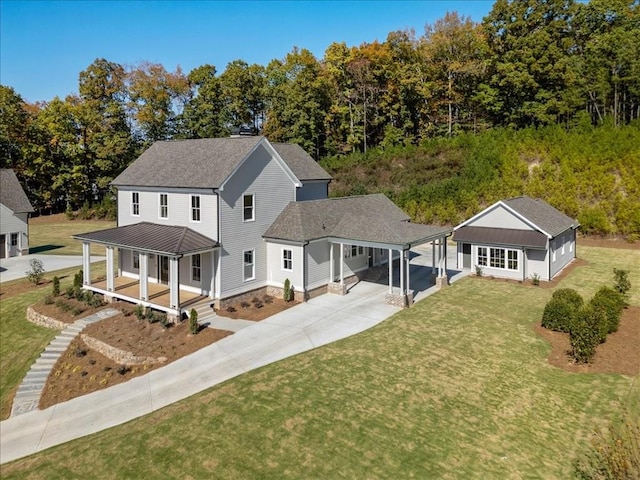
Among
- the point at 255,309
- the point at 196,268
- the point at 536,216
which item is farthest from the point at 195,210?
the point at 536,216

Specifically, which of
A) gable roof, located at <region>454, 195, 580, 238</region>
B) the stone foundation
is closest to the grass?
the stone foundation

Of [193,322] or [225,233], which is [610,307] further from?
[193,322]

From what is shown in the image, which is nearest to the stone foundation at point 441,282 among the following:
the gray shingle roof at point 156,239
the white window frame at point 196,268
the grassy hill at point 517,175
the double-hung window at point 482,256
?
the double-hung window at point 482,256

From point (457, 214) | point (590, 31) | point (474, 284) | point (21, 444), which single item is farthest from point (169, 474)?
point (590, 31)

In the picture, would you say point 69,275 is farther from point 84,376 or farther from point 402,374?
point 402,374

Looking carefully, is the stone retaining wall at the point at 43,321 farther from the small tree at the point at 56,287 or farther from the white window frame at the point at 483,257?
the white window frame at the point at 483,257

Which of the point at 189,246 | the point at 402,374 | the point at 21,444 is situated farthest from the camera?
the point at 189,246
